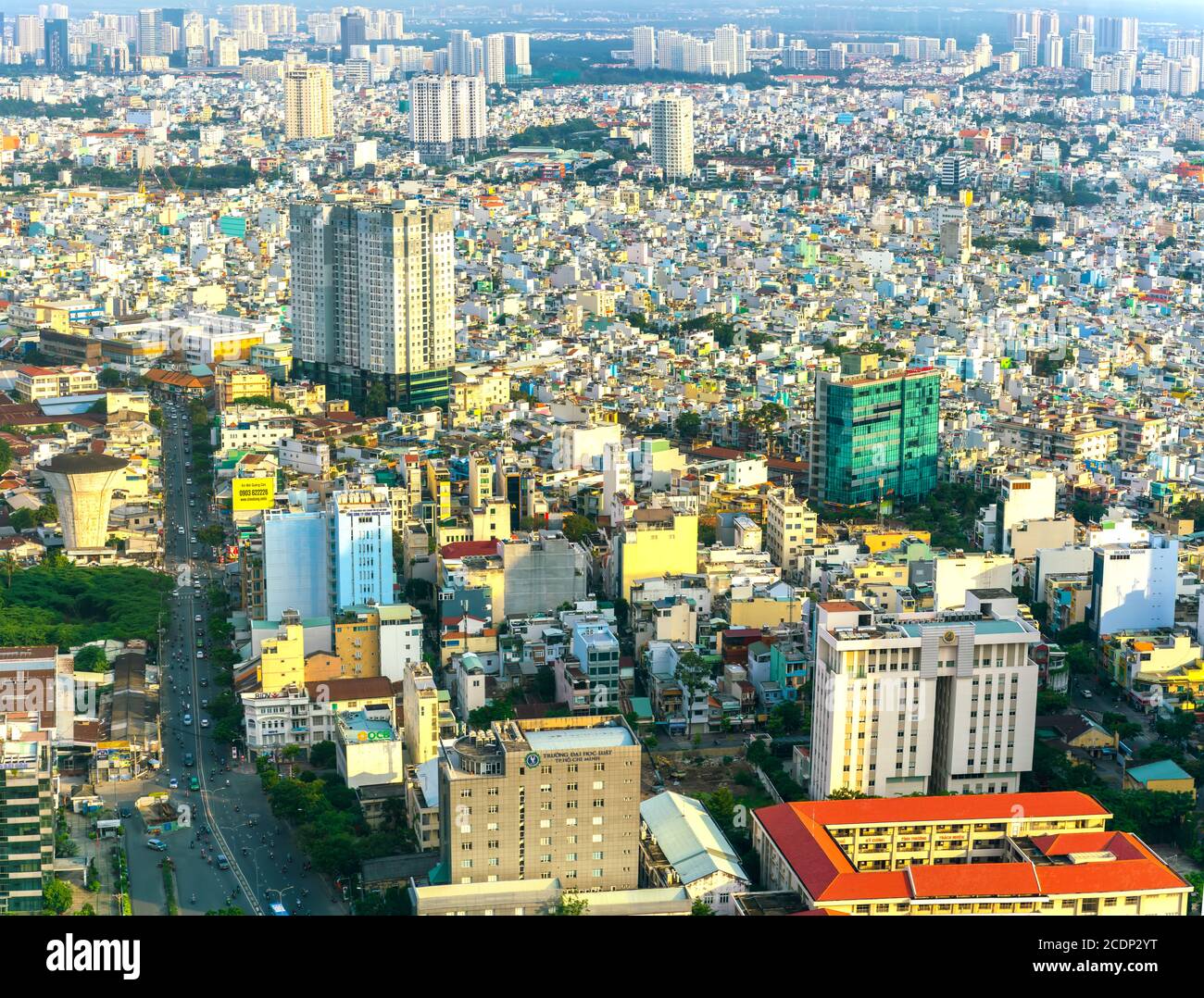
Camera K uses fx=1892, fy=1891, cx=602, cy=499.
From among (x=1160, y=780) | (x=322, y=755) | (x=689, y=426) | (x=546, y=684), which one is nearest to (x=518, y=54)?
(x=689, y=426)

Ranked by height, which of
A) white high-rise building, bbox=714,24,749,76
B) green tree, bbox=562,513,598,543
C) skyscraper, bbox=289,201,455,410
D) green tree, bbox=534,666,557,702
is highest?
white high-rise building, bbox=714,24,749,76

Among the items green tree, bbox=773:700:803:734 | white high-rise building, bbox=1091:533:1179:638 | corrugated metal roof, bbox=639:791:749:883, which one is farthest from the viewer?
white high-rise building, bbox=1091:533:1179:638

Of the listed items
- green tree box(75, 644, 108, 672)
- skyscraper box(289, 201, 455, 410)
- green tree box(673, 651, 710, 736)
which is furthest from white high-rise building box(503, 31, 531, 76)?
green tree box(673, 651, 710, 736)

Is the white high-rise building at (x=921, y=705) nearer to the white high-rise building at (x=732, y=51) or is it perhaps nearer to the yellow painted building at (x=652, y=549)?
the yellow painted building at (x=652, y=549)

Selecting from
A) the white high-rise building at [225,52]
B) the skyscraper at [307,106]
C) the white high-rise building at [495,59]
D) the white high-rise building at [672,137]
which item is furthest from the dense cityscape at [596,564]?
the white high-rise building at [495,59]

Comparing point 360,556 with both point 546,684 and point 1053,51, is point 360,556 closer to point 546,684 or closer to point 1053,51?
point 546,684

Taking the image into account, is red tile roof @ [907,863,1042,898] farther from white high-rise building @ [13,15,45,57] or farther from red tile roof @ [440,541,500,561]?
white high-rise building @ [13,15,45,57]
